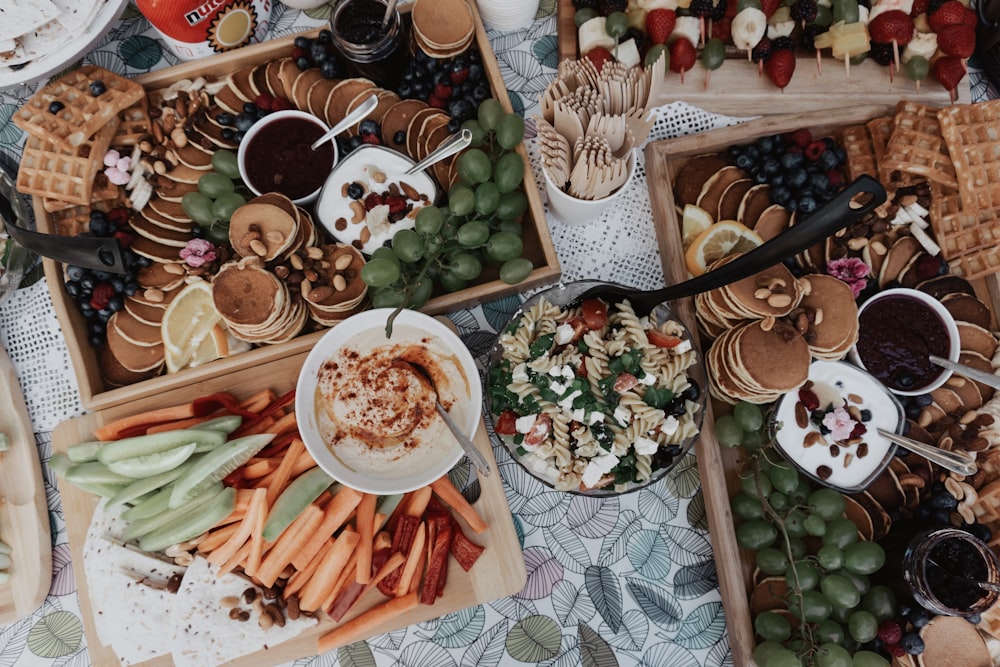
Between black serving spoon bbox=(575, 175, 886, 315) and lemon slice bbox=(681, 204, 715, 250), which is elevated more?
black serving spoon bbox=(575, 175, 886, 315)

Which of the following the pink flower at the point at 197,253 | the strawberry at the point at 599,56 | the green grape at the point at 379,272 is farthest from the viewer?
the strawberry at the point at 599,56

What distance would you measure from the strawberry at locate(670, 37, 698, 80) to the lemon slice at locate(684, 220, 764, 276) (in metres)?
0.44

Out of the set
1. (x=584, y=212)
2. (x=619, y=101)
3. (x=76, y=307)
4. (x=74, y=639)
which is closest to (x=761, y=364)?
(x=584, y=212)

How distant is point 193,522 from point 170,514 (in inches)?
3.2

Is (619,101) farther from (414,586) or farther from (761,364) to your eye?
(414,586)

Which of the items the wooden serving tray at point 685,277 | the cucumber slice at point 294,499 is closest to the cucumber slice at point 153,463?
the cucumber slice at point 294,499

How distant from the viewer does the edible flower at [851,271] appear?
155cm

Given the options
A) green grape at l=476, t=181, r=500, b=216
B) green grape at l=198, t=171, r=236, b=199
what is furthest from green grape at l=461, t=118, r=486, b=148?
green grape at l=198, t=171, r=236, b=199

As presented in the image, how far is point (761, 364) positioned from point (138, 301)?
1499 millimetres

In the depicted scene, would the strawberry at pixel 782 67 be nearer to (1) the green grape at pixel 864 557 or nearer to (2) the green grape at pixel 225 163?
(1) the green grape at pixel 864 557

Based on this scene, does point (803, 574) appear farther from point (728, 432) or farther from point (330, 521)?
point (330, 521)

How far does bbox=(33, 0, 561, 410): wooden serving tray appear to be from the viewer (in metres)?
1.50

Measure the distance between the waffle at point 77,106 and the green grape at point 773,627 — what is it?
199cm

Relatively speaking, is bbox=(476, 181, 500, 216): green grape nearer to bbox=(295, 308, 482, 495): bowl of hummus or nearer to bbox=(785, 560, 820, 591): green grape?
bbox=(295, 308, 482, 495): bowl of hummus
